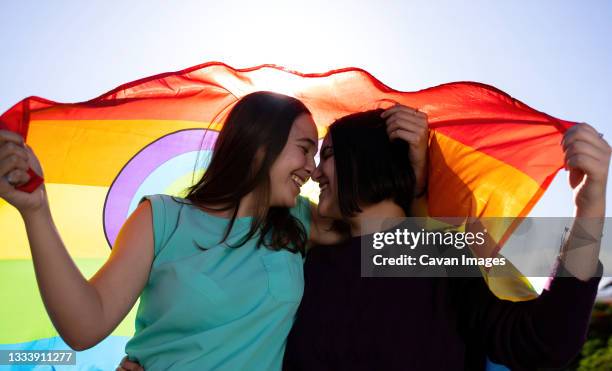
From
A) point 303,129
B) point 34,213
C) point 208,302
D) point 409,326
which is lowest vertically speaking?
point 409,326

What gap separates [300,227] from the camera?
7.29ft

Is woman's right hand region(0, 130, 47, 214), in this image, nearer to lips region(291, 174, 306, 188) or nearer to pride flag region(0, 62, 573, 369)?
pride flag region(0, 62, 573, 369)

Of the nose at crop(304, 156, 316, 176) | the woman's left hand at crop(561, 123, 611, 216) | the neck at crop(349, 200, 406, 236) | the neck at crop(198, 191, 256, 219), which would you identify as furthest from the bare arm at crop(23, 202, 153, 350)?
the woman's left hand at crop(561, 123, 611, 216)

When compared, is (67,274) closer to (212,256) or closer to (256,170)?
(212,256)

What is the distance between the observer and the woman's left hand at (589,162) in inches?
59.8

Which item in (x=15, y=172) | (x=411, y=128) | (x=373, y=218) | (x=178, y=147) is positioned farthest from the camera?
(x=178, y=147)

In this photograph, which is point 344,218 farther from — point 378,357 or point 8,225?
point 8,225

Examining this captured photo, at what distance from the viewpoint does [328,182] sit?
2.21 metres

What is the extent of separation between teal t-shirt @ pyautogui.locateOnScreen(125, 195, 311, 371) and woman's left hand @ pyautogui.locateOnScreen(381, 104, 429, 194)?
0.61 meters

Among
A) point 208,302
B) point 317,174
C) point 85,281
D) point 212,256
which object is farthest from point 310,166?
point 85,281

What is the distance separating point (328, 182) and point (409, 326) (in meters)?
0.61

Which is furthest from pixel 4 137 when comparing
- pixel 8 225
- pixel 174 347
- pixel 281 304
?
pixel 8 225

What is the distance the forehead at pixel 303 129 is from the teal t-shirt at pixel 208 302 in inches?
18.2

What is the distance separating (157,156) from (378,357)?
1.31 metres
